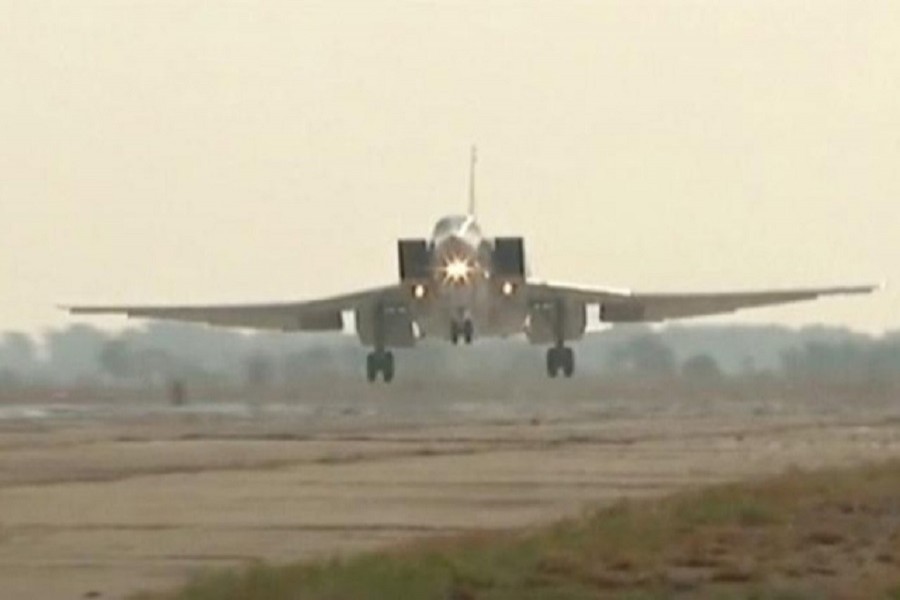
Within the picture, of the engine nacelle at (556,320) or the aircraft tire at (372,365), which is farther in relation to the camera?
the engine nacelle at (556,320)

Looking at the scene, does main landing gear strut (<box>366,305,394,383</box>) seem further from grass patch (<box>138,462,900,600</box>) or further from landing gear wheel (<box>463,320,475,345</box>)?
grass patch (<box>138,462,900,600</box>)

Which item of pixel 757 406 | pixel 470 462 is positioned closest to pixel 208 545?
pixel 470 462

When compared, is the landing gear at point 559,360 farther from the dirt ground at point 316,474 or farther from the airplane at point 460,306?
the dirt ground at point 316,474

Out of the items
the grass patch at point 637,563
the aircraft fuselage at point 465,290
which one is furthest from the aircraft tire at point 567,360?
the grass patch at point 637,563

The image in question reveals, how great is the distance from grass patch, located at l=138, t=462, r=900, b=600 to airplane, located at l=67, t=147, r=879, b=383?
40027mm

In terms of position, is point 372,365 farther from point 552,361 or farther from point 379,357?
point 552,361

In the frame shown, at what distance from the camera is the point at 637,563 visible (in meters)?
17.1

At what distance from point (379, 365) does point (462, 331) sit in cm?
556

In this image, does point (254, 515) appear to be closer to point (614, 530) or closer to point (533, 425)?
point (614, 530)

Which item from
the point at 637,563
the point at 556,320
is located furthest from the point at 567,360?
the point at 637,563

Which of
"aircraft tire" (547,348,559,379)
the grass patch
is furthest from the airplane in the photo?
the grass patch

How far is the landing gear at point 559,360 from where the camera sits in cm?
6669

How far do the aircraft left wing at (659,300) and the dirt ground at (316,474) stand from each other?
10.7 m

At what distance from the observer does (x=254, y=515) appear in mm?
21891
